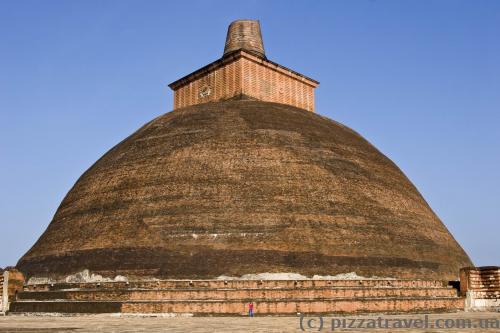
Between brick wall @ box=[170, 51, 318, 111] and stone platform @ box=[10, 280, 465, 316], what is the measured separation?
10149mm

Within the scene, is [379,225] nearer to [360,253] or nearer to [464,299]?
[360,253]

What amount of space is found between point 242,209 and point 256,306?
10.2 ft

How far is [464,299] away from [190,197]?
841cm

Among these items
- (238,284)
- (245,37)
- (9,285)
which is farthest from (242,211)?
(245,37)

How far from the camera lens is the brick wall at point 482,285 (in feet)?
55.3

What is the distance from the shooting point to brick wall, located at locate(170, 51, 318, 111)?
76.6 feet

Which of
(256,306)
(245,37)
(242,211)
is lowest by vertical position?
(256,306)

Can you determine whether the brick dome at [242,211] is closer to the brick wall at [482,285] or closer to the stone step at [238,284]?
the stone step at [238,284]

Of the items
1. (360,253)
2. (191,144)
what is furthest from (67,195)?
(360,253)

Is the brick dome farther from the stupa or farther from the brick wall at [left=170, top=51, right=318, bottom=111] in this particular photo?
the brick wall at [left=170, top=51, right=318, bottom=111]

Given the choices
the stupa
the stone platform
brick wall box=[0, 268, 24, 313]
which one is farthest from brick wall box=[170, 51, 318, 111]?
brick wall box=[0, 268, 24, 313]

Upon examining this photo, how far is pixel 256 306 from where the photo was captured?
45.5 ft

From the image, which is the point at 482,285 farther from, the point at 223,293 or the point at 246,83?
the point at 246,83

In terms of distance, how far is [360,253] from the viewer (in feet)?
52.2
